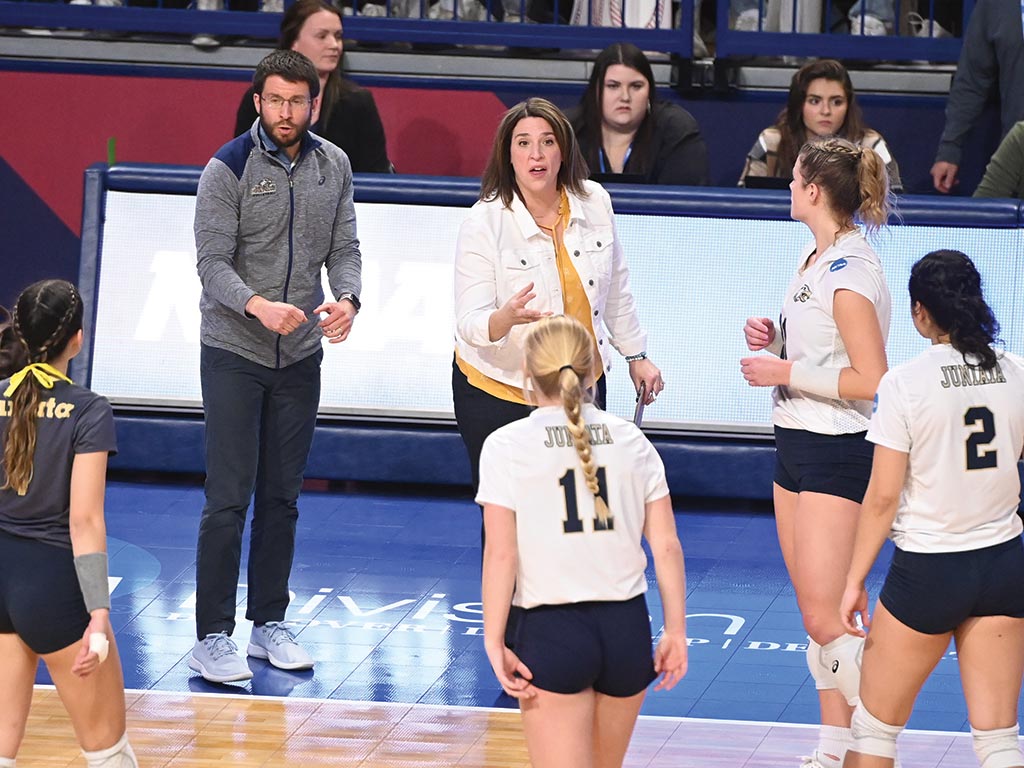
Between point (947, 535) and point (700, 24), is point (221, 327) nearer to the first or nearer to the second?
point (947, 535)

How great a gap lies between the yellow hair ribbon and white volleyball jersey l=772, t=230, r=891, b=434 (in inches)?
80.8

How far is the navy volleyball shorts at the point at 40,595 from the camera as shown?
412 cm

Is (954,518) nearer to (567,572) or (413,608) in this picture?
(567,572)

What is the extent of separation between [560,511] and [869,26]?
7100mm

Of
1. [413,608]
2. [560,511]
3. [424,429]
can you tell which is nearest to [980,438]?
[560,511]

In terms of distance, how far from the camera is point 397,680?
5926 millimetres

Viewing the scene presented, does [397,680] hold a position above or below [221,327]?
below

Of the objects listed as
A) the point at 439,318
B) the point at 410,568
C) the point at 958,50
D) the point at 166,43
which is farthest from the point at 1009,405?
the point at 166,43

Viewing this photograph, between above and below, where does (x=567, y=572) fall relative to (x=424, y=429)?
above

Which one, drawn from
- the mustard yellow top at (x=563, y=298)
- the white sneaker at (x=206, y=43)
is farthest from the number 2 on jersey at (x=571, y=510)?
the white sneaker at (x=206, y=43)

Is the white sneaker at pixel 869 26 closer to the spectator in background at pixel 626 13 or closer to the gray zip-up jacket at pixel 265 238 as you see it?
the spectator in background at pixel 626 13

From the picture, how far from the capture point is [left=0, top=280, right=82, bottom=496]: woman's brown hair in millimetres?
4148

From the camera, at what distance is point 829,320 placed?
4820mm

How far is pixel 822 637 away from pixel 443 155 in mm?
6082
